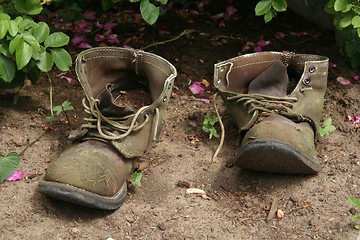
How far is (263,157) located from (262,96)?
29cm

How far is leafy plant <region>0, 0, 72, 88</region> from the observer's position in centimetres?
218

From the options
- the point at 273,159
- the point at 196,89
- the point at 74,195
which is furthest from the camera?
the point at 196,89

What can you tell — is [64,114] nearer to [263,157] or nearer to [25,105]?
[25,105]

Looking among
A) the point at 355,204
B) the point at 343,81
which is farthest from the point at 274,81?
the point at 355,204

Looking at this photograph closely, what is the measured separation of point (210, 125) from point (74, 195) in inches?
28.3

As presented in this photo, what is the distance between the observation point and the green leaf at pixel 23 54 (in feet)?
7.10

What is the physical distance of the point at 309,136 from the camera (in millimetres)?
2158

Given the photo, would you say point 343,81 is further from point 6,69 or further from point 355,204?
point 6,69

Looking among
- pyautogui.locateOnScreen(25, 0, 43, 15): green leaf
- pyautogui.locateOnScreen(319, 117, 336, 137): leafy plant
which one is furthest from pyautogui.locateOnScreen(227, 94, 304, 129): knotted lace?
pyautogui.locateOnScreen(25, 0, 43, 15): green leaf

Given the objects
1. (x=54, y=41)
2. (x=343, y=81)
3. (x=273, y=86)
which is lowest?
(x=343, y=81)

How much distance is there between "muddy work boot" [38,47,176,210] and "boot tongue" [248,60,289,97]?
35 centimetres

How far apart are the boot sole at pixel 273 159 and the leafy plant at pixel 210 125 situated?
315 millimetres

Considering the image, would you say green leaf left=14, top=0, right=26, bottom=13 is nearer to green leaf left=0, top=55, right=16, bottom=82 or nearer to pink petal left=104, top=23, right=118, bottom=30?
green leaf left=0, top=55, right=16, bottom=82

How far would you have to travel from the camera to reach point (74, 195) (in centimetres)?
188
